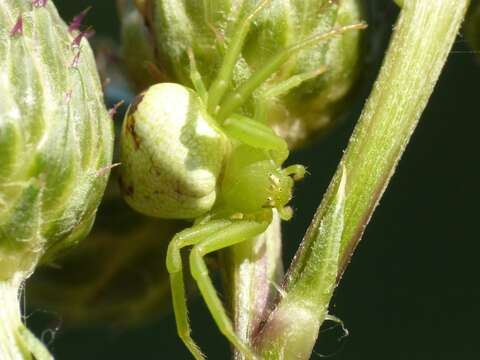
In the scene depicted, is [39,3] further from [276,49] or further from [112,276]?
[112,276]

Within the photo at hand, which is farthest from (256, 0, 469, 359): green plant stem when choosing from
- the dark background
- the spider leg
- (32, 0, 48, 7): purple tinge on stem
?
the dark background

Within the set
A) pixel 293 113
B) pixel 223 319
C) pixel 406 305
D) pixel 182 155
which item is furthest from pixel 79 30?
pixel 406 305

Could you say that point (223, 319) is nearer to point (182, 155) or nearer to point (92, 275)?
point (182, 155)

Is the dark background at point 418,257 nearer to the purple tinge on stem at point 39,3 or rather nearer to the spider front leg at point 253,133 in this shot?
the spider front leg at point 253,133

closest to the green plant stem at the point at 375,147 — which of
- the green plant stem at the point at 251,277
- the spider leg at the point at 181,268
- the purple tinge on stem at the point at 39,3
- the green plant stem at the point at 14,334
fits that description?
the green plant stem at the point at 251,277

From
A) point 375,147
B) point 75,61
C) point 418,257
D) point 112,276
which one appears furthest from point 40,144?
point 418,257
